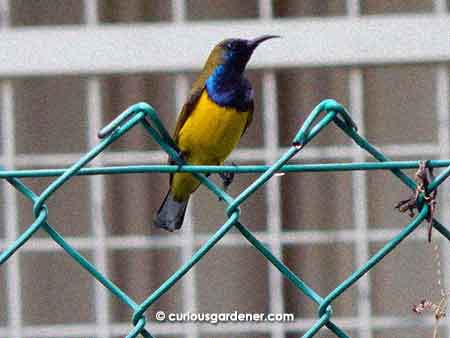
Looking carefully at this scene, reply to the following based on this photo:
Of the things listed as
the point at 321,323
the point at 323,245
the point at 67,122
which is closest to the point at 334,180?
the point at 323,245

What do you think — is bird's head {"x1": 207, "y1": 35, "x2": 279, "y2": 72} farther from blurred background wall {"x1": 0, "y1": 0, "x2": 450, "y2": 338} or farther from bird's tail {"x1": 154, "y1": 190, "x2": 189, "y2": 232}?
blurred background wall {"x1": 0, "y1": 0, "x2": 450, "y2": 338}

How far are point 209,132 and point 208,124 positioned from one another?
0.02m

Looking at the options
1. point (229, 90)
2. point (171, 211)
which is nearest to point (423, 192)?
point (171, 211)

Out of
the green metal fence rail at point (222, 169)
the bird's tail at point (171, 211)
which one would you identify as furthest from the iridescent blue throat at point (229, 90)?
the green metal fence rail at point (222, 169)

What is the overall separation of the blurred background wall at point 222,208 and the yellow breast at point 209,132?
0.73 meters

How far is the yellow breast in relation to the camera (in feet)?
7.38

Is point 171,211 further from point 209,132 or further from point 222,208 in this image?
point 222,208

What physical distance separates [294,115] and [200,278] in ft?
2.35

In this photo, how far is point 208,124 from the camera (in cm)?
226

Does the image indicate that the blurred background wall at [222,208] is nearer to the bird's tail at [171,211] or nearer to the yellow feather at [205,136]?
the yellow feather at [205,136]

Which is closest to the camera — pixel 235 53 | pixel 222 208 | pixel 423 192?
pixel 423 192

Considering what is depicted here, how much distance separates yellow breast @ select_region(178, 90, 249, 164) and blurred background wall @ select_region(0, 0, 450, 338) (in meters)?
0.73

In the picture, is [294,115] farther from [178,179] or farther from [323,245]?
[178,179]

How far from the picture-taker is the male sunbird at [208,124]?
2.23 m
